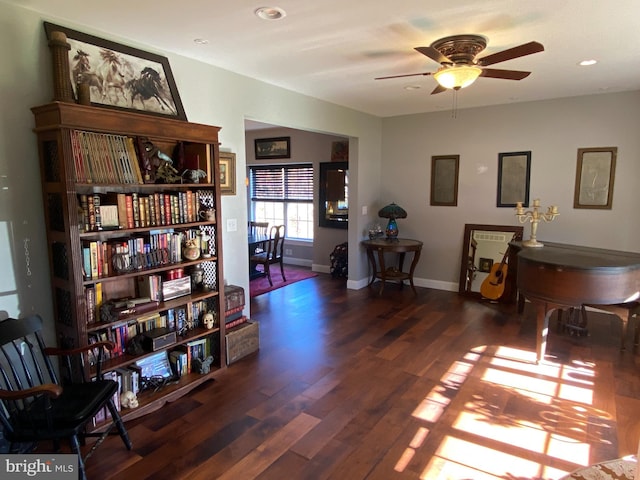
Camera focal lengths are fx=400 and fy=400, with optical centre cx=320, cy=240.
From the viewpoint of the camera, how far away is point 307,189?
24.6 ft

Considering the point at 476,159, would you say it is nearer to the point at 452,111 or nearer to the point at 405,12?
the point at 452,111

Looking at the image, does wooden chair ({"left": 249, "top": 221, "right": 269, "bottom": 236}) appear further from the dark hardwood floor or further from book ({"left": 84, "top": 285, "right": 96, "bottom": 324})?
book ({"left": 84, "top": 285, "right": 96, "bottom": 324})

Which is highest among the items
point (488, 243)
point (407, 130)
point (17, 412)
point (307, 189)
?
point (407, 130)

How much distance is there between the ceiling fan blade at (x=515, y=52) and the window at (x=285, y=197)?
484 centimetres

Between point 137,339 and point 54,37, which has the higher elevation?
point 54,37

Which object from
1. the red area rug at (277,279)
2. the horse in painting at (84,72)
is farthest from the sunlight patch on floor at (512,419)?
the red area rug at (277,279)

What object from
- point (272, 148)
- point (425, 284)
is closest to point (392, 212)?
point (425, 284)

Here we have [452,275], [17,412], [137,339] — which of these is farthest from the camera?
[452,275]

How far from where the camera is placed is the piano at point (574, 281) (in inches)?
122

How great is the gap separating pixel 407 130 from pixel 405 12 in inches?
145

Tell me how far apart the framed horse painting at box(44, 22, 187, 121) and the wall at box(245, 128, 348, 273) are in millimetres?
3989

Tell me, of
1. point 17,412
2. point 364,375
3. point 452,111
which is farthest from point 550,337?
point 17,412

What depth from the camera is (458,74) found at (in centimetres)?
279

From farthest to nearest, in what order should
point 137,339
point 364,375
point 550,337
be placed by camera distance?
1. point 550,337
2. point 364,375
3. point 137,339
